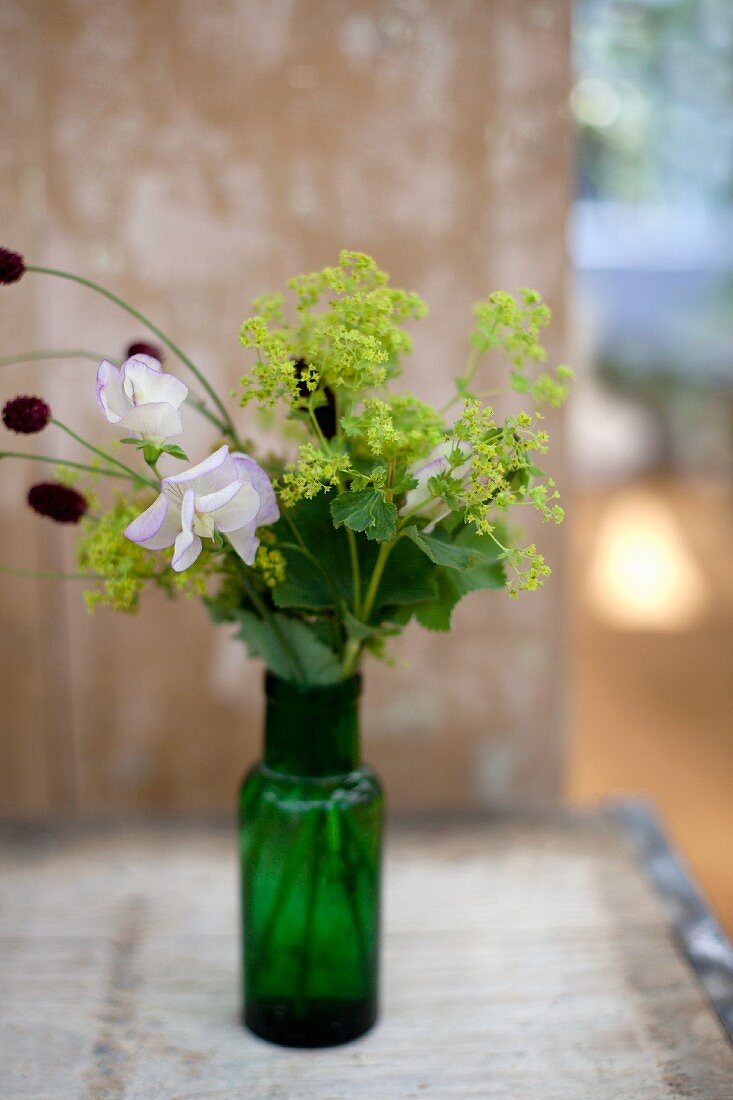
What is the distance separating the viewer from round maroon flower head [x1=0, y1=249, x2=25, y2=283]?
0.76m

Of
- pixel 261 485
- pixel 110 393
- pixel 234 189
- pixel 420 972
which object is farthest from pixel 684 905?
pixel 234 189

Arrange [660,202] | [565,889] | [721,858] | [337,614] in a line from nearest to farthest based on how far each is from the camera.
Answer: [337,614] → [565,889] → [721,858] → [660,202]

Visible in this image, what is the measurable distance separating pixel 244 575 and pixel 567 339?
622 mm

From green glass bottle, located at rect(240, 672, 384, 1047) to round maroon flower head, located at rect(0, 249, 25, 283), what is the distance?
0.35 metres

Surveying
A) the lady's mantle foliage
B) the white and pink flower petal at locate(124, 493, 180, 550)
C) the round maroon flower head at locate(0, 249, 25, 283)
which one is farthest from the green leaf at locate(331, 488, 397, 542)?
the round maroon flower head at locate(0, 249, 25, 283)

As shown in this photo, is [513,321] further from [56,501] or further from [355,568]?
[56,501]

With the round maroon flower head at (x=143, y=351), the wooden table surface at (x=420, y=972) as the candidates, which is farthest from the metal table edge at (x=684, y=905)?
the round maroon flower head at (x=143, y=351)

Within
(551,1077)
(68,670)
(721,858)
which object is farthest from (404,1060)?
(721,858)

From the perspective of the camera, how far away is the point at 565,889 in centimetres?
115

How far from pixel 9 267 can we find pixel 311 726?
0.39 m

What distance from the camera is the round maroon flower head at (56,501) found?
2.61 feet

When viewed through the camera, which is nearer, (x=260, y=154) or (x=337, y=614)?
(x=337, y=614)

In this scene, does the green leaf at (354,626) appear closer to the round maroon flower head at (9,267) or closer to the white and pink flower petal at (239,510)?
the white and pink flower petal at (239,510)

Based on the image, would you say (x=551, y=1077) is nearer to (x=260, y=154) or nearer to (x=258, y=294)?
(x=258, y=294)
